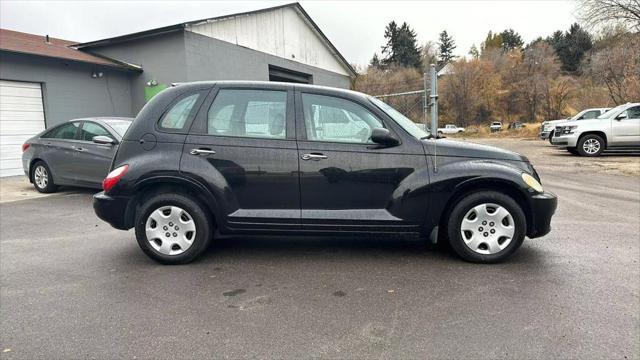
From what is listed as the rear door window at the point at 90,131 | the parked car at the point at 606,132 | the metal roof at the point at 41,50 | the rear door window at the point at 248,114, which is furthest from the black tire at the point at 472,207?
the parked car at the point at 606,132

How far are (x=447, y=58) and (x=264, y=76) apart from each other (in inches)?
3179

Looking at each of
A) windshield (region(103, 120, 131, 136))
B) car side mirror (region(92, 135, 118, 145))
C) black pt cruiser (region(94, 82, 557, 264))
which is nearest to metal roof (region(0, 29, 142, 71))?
windshield (region(103, 120, 131, 136))

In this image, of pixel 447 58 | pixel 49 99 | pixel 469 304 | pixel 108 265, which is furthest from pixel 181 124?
pixel 447 58

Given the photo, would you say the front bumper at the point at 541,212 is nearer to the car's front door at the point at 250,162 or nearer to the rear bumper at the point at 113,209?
the car's front door at the point at 250,162

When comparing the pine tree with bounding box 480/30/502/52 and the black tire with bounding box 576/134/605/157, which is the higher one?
the pine tree with bounding box 480/30/502/52

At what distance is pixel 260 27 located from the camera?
58.9 feet

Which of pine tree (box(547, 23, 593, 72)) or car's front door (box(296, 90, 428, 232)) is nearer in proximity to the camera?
car's front door (box(296, 90, 428, 232))

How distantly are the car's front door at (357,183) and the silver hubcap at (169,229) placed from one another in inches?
45.5

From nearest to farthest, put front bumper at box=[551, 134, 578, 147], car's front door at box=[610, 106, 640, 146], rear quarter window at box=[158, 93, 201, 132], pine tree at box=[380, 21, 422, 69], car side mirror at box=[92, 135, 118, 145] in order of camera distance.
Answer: rear quarter window at box=[158, 93, 201, 132] → car side mirror at box=[92, 135, 118, 145] → car's front door at box=[610, 106, 640, 146] → front bumper at box=[551, 134, 578, 147] → pine tree at box=[380, 21, 422, 69]

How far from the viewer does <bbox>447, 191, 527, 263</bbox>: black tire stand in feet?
13.0

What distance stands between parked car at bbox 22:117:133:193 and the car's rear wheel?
14.8m

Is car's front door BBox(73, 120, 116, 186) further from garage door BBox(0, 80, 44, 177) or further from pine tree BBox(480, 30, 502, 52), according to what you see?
pine tree BBox(480, 30, 502, 52)

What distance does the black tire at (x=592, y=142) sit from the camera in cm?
1471

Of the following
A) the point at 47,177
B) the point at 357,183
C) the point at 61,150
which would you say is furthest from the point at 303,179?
the point at 47,177
